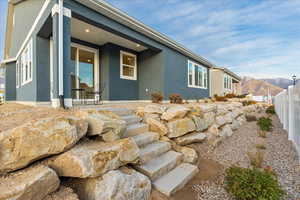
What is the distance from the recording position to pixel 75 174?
1.63 m

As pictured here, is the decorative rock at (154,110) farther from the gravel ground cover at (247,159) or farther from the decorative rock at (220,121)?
the decorative rock at (220,121)

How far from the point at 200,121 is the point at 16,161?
12.9 ft

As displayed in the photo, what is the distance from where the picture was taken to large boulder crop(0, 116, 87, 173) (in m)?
1.47

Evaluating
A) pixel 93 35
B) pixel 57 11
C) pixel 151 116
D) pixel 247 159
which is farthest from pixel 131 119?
pixel 93 35

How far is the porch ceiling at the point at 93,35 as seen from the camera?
512 centimetres

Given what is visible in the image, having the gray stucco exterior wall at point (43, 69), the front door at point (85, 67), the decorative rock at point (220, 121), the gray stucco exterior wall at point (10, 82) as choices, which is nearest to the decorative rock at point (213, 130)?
the decorative rock at point (220, 121)

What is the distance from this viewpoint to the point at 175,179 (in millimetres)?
2352

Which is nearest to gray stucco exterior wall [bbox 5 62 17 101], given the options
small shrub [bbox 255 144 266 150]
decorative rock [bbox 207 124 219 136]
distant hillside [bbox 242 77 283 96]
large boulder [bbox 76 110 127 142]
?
large boulder [bbox 76 110 127 142]

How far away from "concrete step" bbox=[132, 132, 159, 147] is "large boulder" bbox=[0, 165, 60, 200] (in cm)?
149

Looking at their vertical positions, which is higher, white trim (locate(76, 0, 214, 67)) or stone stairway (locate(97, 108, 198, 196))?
white trim (locate(76, 0, 214, 67))

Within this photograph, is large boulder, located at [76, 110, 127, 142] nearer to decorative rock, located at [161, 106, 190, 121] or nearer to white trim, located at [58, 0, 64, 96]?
decorative rock, located at [161, 106, 190, 121]

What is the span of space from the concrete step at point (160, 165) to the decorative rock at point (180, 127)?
502 mm

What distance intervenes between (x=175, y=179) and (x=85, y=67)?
623 centimetres

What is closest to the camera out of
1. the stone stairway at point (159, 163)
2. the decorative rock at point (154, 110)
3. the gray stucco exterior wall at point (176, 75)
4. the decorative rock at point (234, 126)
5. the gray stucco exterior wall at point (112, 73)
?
the stone stairway at point (159, 163)
